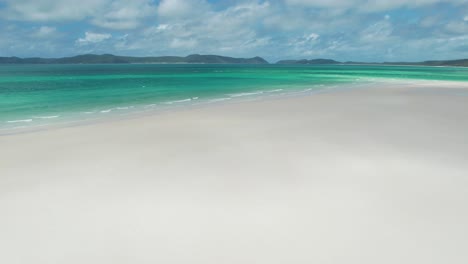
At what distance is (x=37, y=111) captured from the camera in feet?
38.4

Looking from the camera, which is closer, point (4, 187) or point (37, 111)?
point (4, 187)

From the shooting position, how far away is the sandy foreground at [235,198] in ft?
8.25

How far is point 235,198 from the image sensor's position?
3.42 meters

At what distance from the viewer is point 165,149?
17.8 ft

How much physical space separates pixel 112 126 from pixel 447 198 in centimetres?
699

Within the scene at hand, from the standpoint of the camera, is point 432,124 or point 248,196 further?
point 432,124

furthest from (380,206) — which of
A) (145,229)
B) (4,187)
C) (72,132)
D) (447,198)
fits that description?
(72,132)

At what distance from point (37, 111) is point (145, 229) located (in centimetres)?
1132

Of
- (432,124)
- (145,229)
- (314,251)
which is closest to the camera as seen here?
(314,251)

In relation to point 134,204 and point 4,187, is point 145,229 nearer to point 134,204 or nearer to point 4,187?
point 134,204

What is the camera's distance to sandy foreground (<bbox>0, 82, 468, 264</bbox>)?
2514 mm

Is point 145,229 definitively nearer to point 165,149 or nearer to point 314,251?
point 314,251

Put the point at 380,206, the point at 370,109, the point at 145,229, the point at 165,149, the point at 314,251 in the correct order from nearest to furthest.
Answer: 1. the point at 314,251
2. the point at 145,229
3. the point at 380,206
4. the point at 165,149
5. the point at 370,109

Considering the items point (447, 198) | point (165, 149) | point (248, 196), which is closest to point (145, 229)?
point (248, 196)
